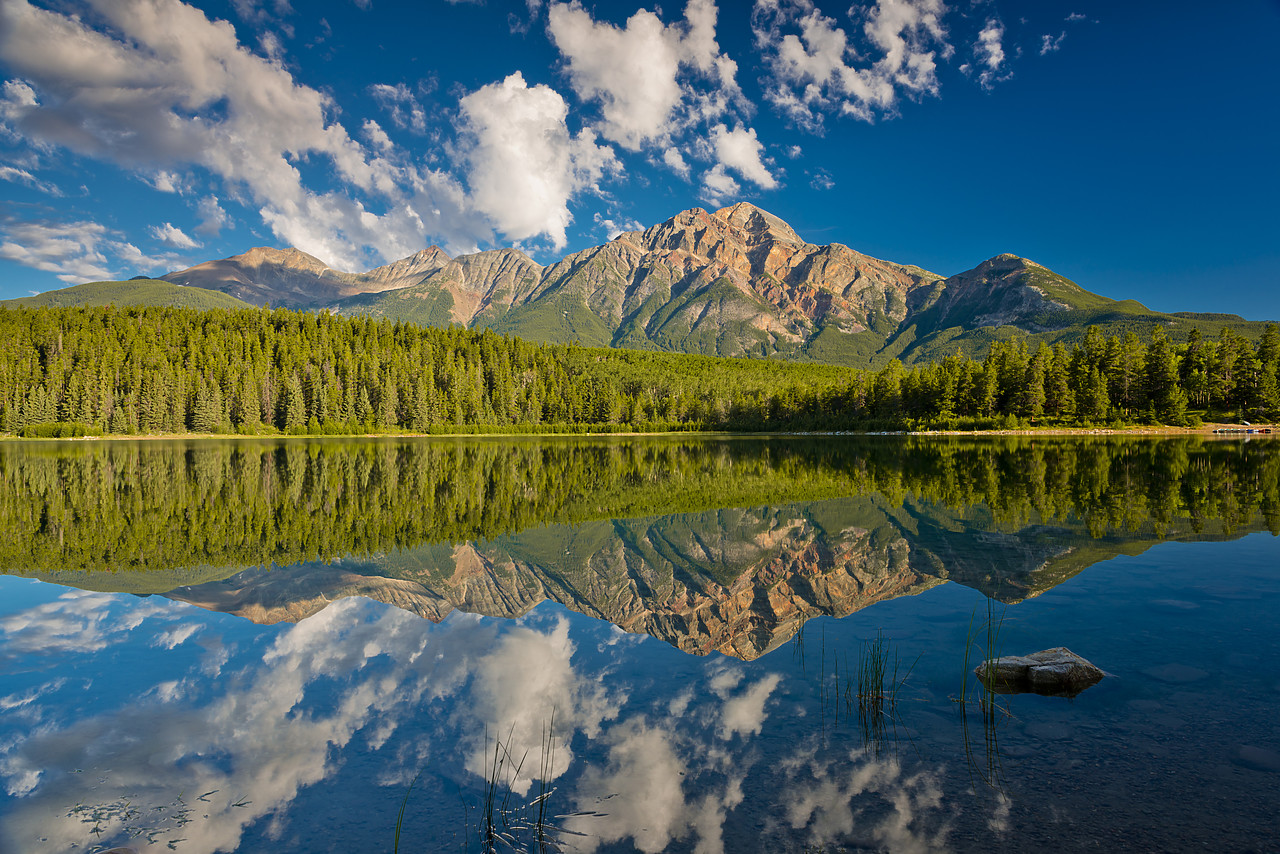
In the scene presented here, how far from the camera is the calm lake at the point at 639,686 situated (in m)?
5.88

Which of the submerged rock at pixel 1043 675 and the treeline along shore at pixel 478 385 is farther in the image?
the treeline along shore at pixel 478 385

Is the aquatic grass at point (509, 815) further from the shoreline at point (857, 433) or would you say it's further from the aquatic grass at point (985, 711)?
the shoreline at point (857, 433)

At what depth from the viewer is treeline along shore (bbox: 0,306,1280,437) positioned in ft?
302

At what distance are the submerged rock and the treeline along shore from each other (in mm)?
99334

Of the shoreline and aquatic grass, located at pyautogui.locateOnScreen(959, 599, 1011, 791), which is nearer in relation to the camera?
aquatic grass, located at pyautogui.locateOnScreen(959, 599, 1011, 791)

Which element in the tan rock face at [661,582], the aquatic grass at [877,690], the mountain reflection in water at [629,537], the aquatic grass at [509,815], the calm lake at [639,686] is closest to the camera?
the aquatic grass at [509,815]

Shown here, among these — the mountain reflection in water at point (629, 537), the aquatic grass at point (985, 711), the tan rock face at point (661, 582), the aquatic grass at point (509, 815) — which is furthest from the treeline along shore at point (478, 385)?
the aquatic grass at point (509, 815)

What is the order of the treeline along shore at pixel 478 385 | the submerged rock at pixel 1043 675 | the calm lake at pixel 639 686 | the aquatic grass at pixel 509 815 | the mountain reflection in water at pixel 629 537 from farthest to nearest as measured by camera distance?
the treeline along shore at pixel 478 385 < the mountain reflection in water at pixel 629 537 < the submerged rock at pixel 1043 675 < the calm lake at pixel 639 686 < the aquatic grass at pixel 509 815

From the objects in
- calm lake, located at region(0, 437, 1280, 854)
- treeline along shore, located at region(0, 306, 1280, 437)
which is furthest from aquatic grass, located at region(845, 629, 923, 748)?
treeline along shore, located at region(0, 306, 1280, 437)

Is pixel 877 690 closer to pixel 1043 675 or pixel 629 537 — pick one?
pixel 1043 675

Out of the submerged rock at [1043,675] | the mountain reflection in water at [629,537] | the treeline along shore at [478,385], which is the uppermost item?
the treeline along shore at [478,385]

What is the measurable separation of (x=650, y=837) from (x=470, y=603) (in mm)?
8425

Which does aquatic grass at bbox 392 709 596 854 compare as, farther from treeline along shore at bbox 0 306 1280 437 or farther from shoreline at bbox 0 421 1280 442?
treeline along shore at bbox 0 306 1280 437

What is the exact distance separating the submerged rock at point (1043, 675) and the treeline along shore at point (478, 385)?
99.3 meters
